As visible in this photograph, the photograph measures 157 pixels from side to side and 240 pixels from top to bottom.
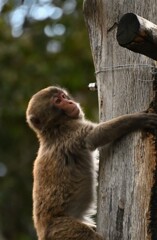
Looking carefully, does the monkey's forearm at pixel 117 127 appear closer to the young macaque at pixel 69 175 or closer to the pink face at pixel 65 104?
the young macaque at pixel 69 175

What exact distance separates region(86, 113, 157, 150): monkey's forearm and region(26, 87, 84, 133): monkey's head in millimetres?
774

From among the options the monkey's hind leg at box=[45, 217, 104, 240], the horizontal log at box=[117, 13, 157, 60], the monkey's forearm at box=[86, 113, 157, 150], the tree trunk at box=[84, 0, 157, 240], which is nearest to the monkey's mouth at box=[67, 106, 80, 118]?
the monkey's forearm at box=[86, 113, 157, 150]

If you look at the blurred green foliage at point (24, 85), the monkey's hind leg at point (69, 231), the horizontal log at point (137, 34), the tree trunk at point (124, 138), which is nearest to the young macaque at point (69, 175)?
the monkey's hind leg at point (69, 231)

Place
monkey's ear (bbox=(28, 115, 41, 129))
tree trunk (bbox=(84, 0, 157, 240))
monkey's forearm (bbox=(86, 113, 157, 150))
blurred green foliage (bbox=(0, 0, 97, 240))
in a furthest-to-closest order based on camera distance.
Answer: blurred green foliage (bbox=(0, 0, 97, 240))
monkey's ear (bbox=(28, 115, 41, 129))
monkey's forearm (bbox=(86, 113, 157, 150))
tree trunk (bbox=(84, 0, 157, 240))

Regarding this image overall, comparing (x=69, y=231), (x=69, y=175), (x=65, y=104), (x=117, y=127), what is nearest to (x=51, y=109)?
(x=65, y=104)

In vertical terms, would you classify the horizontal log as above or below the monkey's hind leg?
above

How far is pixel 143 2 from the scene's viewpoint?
7973 millimetres

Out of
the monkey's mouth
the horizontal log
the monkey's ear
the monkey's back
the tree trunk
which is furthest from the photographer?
the monkey's ear

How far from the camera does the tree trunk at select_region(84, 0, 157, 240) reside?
24.2 feet

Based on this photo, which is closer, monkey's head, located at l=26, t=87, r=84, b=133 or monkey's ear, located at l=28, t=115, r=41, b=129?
monkey's head, located at l=26, t=87, r=84, b=133

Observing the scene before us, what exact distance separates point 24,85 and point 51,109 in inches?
407

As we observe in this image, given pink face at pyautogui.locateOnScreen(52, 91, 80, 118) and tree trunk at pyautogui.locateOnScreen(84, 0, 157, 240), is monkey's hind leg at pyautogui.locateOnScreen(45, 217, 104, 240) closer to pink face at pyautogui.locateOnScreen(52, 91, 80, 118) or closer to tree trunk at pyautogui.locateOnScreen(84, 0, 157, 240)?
tree trunk at pyautogui.locateOnScreen(84, 0, 157, 240)

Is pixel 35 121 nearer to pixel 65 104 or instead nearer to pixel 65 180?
pixel 65 104

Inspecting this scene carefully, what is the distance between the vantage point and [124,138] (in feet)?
25.7
